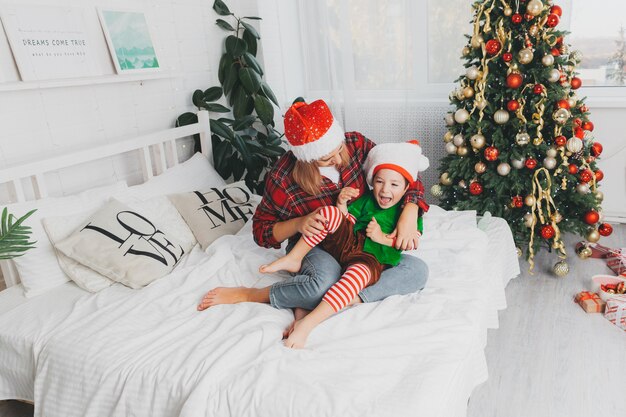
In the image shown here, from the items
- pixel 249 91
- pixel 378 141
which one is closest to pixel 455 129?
pixel 378 141

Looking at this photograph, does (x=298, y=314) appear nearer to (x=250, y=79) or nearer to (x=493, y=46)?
(x=493, y=46)

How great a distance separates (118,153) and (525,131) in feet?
6.07

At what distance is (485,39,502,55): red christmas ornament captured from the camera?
7.37ft

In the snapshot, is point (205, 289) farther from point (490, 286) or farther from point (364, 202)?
point (490, 286)

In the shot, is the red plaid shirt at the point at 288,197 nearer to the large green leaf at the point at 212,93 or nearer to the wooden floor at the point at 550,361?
the wooden floor at the point at 550,361

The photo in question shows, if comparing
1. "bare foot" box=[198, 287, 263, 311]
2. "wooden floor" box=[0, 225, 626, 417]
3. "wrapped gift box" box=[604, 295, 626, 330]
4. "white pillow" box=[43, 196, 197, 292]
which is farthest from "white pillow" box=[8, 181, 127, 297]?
"wrapped gift box" box=[604, 295, 626, 330]

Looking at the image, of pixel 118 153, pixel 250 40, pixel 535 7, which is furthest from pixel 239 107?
pixel 535 7

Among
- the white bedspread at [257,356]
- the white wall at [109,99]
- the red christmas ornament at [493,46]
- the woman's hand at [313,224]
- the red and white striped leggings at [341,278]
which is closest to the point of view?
the white bedspread at [257,356]

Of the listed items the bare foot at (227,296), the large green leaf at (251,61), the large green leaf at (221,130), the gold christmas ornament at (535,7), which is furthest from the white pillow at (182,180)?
the gold christmas ornament at (535,7)

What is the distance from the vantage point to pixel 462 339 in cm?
136

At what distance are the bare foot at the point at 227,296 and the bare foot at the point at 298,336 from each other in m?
0.28

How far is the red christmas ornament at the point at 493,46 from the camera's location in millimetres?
2246

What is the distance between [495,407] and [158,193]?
1.62m

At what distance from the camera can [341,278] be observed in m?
1.53
